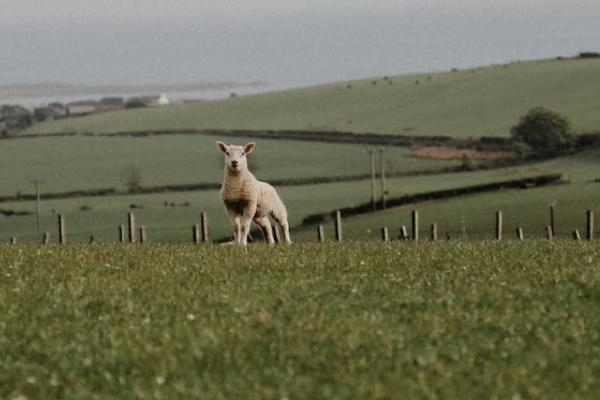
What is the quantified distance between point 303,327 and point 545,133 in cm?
10064

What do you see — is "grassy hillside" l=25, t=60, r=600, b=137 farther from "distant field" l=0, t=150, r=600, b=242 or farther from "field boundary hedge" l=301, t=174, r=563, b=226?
"field boundary hedge" l=301, t=174, r=563, b=226

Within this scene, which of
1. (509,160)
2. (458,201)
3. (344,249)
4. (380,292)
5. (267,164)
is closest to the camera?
(380,292)

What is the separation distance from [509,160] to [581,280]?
89.0 m

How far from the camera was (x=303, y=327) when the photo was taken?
15.7 meters

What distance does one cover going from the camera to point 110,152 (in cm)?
12769

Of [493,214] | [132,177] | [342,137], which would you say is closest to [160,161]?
[132,177]

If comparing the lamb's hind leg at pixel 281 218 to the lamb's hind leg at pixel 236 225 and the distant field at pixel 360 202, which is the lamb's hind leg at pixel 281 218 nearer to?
the lamb's hind leg at pixel 236 225

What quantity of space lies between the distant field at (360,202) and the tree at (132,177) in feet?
17.0

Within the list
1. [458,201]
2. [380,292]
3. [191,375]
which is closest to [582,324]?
[380,292]

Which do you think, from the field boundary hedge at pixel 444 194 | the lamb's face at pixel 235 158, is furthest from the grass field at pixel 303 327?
the field boundary hedge at pixel 444 194

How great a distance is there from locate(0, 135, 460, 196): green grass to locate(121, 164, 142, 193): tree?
43 centimetres

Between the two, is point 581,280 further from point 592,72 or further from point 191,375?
point 592,72

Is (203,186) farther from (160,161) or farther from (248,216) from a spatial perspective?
(248,216)

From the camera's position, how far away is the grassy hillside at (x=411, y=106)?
433ft
